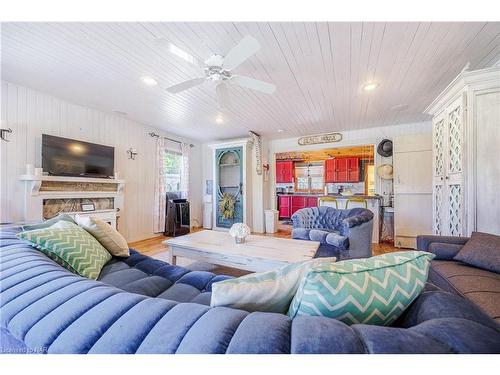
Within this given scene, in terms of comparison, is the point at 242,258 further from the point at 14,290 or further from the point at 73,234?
the point at 14,290

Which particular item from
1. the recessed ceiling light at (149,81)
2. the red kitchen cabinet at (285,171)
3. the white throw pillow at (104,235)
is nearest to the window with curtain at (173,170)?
the recessed ceiling light at (149,81)

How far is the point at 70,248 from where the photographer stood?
4.07 ft

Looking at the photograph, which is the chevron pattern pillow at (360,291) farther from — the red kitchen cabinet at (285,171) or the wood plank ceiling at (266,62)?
the red kitchen cabinet at (285,171)

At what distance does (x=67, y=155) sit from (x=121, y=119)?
115cm

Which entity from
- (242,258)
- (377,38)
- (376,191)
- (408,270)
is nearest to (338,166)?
(376,191)

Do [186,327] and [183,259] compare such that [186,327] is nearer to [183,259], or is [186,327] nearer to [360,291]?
[360,291]

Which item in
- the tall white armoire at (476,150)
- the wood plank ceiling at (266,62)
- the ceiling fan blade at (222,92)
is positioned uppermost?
the wood plank ceiling at (266,62)

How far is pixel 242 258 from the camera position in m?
1.86

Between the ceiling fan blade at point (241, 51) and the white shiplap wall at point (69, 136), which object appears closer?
the ceiling fan blade at point (241, 51)

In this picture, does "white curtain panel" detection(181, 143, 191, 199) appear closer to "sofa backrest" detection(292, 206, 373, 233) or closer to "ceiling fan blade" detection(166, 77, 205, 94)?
→ "sofa backrest" detection(292, 206, 373, 233)

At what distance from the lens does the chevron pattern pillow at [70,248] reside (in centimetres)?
119

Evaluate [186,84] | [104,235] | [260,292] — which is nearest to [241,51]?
[186,84]

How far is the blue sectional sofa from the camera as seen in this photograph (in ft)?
1.43

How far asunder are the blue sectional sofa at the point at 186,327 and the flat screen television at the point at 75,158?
2.82 metres
